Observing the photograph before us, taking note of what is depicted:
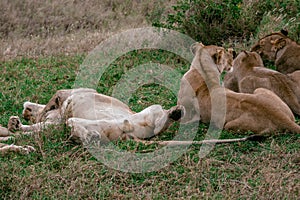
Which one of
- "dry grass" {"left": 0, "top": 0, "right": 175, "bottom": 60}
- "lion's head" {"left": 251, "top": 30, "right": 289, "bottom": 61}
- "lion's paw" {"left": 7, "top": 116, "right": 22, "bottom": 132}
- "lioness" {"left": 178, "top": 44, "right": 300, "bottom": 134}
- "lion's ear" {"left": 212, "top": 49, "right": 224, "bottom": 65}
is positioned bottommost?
"dry grass" {"left": 0, "top": 0, "right": 175, "bottom": 60}

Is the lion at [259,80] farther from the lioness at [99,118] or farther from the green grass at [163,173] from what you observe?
the lioness at [99,118]

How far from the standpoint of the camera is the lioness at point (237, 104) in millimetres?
5492

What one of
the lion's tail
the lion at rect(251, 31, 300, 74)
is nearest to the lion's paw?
the lion's tail

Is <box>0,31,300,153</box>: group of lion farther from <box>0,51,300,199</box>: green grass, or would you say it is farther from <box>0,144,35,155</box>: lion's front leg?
<box>0,51,300,199</box>: green grass

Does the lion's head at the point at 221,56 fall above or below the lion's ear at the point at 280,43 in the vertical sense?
above

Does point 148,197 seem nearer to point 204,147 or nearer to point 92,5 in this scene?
point 204,147

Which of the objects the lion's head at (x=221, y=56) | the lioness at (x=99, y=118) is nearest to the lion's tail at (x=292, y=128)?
the lioness at (x=99, y=118)

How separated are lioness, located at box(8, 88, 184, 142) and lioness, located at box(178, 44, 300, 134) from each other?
57cm

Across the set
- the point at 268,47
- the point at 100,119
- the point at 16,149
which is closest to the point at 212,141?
the point at 100,119

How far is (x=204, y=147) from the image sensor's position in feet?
17.2

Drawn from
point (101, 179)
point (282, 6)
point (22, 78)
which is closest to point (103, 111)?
point (101, 179)

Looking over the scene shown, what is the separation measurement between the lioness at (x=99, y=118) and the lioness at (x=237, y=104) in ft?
1.88

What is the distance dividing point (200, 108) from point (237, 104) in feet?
1.66

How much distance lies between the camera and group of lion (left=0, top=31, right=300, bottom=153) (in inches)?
215
